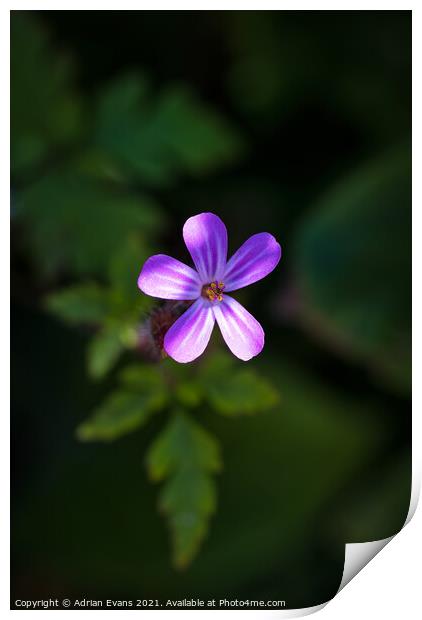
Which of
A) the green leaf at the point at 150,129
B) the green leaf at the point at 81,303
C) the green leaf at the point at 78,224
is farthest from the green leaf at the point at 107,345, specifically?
the green leaf at the point at 150,129

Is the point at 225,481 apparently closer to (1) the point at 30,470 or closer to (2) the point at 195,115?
(1) the point at 30,470

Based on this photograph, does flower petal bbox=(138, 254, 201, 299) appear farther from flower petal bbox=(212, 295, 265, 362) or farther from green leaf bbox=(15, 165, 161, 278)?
green leaf bbox=(15, 165, 161, 278)

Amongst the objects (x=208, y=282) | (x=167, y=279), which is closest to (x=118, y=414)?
(x=208, y=282)

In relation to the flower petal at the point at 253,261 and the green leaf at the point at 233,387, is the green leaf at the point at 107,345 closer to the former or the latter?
the green leaf at the point at 233,387

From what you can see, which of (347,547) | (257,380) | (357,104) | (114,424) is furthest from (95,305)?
(357,104)

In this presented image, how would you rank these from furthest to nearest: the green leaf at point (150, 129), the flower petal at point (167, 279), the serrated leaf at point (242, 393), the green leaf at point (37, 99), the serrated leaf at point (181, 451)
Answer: the green leaf at point (150, 129) → the green leaf at point (37, 99) → the serrated leaf at point (181, 451) → the serrated leaf at point (242, 393) → the flower petal at point (167, 279)

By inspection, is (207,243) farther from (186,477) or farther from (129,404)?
(186,477)
